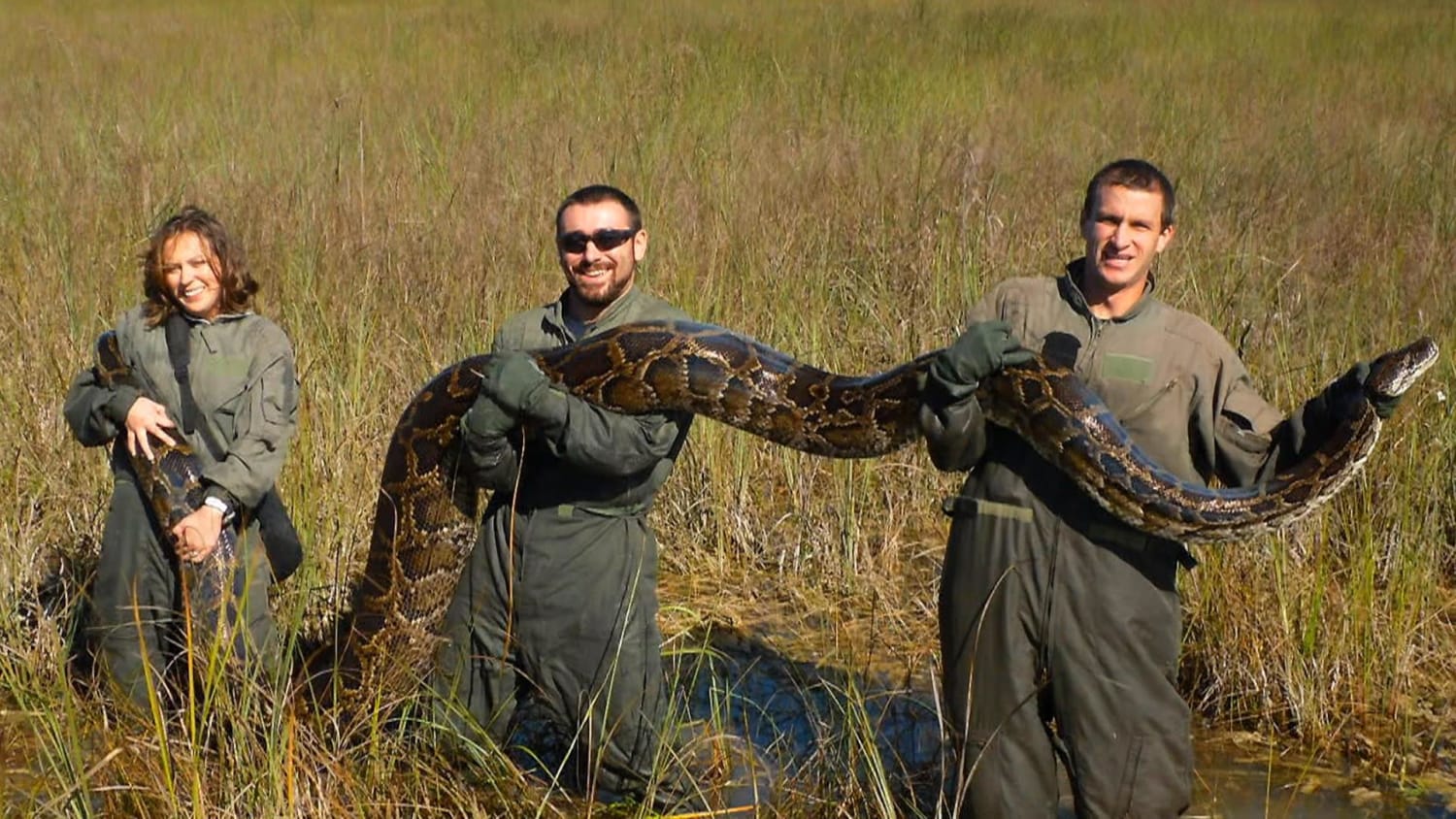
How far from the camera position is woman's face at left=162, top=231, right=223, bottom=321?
4574 millimetres

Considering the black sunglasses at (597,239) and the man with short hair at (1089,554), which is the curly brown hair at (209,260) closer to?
the black sunglasses at (597,239)

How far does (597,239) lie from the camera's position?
4441 mm

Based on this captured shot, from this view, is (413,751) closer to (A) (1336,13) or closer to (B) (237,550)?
(B) (237,550)

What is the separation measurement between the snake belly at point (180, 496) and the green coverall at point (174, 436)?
0.10ft

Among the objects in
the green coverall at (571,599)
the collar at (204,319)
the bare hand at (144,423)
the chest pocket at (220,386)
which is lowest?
the green coverall at (571,599)

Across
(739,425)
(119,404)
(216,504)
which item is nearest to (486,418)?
(216,504)

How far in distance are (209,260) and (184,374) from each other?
409mm

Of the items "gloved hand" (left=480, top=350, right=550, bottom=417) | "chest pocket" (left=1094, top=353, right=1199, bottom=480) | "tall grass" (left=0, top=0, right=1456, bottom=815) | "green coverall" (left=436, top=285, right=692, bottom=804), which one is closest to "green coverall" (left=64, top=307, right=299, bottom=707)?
"tall grass" (left=0, top=0, right=1456, bottom=815)

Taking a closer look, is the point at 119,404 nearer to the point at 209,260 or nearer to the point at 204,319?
the point at 204,319

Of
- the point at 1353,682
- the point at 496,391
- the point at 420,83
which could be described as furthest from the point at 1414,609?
the point at 420,83

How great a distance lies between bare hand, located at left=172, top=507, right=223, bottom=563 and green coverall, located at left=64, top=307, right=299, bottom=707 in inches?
5.4

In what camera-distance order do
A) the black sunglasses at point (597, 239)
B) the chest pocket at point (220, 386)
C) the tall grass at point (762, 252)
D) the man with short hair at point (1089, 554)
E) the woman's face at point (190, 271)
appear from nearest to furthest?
the man with short hair at point (1089, 554), the black sunglasses at point (597, 239), the woman's face at point (190, 271), the chest pocket at point (220, 386), the tall grass at point (762, 252)

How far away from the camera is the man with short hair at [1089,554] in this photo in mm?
4020

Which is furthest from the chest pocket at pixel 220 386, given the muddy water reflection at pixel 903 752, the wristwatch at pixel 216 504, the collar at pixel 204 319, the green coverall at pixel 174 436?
the muddy water reflection at pixel 903 752
